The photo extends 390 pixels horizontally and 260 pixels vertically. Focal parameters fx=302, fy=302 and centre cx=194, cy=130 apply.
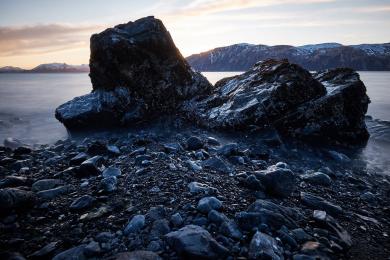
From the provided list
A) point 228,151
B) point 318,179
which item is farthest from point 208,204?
point 228,151

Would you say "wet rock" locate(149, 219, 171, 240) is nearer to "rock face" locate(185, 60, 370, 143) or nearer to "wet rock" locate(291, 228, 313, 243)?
"wet rock" locate(291, 228, 313, 243)

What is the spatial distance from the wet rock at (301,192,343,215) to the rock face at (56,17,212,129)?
28.3 feet

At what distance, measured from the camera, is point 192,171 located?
627cm

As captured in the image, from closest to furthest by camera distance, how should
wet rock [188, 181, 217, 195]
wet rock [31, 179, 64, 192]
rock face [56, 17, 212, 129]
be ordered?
wet rock [188, 181, 217, 195], wet rock [31, 179, 64, 192], rock face [56, 17, 212, 129]

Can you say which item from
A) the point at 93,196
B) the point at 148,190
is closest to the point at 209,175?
A: the point at 148,190

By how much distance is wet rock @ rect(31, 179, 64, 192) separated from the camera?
562 cm

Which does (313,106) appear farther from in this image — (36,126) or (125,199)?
(36,126)

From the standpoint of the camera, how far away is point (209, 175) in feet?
20.0

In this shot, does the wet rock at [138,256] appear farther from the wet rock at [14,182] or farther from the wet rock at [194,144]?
the wet rock at [194,144]

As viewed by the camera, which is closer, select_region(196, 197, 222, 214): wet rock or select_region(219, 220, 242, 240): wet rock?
select_region(219, 220, 242, 240): wet rock

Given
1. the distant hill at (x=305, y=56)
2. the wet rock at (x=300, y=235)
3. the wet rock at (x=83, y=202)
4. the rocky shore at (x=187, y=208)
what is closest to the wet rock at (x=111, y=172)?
the rocky shore at (x=187, y=208)

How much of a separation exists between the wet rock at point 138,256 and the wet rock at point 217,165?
126 inches

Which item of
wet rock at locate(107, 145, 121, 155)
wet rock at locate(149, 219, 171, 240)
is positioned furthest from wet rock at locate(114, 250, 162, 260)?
wet rock at locate(107, 145, 121, 155)

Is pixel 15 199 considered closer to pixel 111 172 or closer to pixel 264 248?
pixel 111 172
